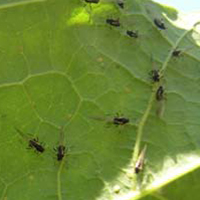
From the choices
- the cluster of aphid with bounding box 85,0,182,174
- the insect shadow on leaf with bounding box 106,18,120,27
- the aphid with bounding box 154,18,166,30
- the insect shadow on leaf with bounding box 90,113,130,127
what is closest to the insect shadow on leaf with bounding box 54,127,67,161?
the insect shadow on leaf with bounding box 90,113,130,127

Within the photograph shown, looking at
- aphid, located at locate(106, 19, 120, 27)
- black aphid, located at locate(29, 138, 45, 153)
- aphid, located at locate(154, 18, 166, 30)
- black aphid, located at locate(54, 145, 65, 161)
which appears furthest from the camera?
aphid, located at locate(154, 18, 166, 30)

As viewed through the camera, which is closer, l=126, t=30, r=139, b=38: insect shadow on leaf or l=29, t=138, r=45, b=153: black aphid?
l=29, t=138, r=45, b=153: black aphid

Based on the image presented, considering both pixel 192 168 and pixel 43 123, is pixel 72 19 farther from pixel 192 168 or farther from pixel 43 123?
pixel 192 168

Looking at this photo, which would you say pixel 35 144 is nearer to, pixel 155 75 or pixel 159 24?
pixel 155 75

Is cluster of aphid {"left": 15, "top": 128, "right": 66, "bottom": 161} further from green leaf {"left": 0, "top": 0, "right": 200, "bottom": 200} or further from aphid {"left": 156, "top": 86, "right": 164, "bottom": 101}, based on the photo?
aphid {"left": 156, "top": 86, "right": 164, "bottom": 101}

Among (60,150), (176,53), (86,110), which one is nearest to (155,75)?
(176,53)

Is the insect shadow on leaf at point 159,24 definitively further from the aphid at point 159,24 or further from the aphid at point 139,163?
the aphid at point 139,163

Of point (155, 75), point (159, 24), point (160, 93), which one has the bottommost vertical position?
point (160, 93)

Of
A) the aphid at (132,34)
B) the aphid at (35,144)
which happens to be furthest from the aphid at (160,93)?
the aphid at (35,144)
